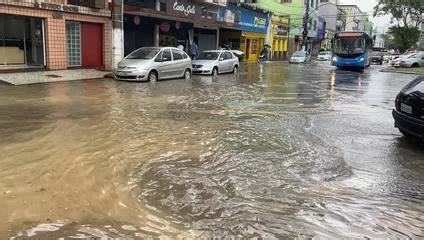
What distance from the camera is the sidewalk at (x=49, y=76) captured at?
17.9 meters

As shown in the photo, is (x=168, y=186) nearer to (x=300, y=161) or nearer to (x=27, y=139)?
(x=300, y=161)

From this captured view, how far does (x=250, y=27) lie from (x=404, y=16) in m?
21.7

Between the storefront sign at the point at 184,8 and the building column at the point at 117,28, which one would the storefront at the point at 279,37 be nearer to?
the storefront sign at the point at 184,8

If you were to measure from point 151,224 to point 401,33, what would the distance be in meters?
59.8

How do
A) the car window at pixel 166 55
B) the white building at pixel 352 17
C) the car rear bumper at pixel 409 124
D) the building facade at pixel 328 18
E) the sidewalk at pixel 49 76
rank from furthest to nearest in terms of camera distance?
the white building at pixel 352 17, the building facade at pixel 328 18, the car window at pixel 166 55, the sidewalk at pixel 49 76, the car rear bumper at pixel 409 124

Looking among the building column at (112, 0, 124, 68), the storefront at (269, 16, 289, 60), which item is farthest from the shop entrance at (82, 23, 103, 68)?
the storefront at (269, 16, 289, 60)

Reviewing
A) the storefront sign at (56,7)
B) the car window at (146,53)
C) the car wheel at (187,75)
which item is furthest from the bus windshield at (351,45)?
the storefront sign at (56,7)

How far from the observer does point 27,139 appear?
8.29 m

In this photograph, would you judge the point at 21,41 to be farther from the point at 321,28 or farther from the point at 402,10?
the point at 321,28

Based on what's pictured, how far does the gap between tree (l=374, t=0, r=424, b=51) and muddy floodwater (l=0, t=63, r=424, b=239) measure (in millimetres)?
45448

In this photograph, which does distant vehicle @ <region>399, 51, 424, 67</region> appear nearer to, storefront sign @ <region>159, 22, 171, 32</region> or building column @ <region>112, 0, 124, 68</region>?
storefront sign @ <region>159, 22, 171, 32</region>

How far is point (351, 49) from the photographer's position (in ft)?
121

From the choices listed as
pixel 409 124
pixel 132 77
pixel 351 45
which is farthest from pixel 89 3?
pixel 351 45

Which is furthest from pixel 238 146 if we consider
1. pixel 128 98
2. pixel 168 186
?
pixel 128 98
